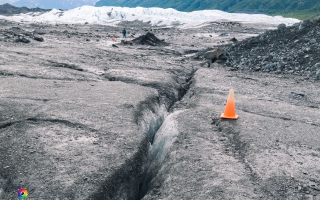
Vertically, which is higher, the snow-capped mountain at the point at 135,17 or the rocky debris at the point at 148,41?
the snow-capped mountain at the point at 135,17

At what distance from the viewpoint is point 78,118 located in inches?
151

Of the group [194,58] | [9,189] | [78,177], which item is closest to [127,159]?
[78,177]

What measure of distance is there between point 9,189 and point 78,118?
1.44 meters

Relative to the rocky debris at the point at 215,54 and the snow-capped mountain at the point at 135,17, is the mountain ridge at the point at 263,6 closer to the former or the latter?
the snow-capped mountain at the point at 135,17

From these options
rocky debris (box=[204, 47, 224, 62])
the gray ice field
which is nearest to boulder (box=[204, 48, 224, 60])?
rocky debris (box=[204, 47, 224, 62])

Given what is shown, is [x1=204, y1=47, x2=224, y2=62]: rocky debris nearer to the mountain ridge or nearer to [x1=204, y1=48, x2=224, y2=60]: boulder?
[x1=204, y1=48, x2=224, y2=60]: boulder

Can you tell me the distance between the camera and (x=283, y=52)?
28.8 feet

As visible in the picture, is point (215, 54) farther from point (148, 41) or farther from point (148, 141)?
point (148, 141)

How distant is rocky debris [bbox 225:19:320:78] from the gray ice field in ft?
6.88

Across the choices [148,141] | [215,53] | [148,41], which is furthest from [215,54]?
[148,141]

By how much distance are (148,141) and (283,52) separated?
263 inches

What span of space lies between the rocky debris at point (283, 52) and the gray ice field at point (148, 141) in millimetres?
2098

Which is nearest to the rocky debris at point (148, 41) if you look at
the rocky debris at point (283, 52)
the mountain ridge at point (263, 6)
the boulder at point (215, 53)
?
the rocky debris at point (283, 52)

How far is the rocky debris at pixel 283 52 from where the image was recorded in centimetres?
796
